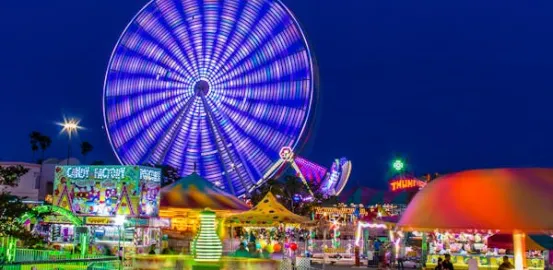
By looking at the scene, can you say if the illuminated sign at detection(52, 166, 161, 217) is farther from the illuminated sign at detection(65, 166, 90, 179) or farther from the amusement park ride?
the amusement park ride

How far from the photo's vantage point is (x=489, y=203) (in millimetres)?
7957

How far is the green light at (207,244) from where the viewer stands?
13.4 meters

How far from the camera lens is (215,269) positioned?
13.1m

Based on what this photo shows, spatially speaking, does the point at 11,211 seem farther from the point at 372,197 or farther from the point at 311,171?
the point at 311,171

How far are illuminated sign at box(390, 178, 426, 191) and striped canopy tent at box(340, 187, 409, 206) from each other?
1.61 feet

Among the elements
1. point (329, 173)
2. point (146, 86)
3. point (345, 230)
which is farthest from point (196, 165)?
point (329, 173)

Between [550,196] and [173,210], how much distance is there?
81.5ft

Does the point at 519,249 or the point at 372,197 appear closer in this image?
the point at 519,249

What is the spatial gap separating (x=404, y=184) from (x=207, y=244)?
42593 millimetres

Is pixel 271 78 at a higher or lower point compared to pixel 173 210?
higher

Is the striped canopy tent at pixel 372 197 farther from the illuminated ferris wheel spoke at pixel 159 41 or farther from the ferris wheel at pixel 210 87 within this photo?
the illuminated ferris wheel spoke at pixel 159 41

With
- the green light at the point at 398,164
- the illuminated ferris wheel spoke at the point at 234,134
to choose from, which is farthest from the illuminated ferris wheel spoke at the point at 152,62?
the green light at the point at 398,164

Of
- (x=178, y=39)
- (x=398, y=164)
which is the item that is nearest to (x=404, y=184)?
(x=398, y=164)

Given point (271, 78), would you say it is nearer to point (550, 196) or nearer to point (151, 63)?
point (151, 63)
